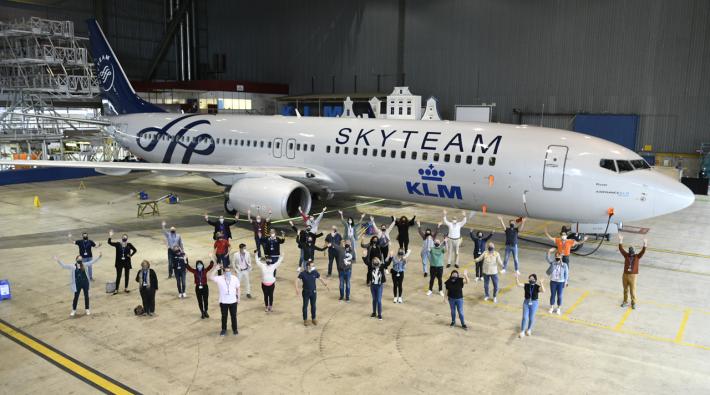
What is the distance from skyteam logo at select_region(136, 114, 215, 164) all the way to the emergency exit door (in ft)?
50.2

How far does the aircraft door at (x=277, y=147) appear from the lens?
888 inches

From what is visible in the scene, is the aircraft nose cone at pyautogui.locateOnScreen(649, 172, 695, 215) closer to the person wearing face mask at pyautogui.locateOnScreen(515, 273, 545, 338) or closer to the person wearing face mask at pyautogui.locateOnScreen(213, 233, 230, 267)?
the person wearing face mask at pyautogui.locateOnScreen(515, 273, 545, 338)

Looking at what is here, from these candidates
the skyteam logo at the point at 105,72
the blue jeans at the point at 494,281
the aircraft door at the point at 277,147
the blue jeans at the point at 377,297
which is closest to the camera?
the blue jeans at the point at 377,297

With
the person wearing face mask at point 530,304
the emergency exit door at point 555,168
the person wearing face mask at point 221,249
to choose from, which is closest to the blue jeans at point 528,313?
the person wearing face mask at point 530,304

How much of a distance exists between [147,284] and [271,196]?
802 cm

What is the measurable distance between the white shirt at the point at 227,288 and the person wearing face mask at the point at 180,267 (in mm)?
2408

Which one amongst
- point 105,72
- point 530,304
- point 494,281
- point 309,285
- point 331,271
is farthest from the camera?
point 105,72

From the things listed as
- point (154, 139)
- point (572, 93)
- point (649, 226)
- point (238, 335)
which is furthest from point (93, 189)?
point (572, 93)

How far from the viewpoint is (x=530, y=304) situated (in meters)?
10.6

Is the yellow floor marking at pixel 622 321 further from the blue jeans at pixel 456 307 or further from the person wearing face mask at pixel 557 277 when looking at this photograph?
the blue jeans at pixel 456 307

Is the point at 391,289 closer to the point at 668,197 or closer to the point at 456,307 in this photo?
the point at 456,307

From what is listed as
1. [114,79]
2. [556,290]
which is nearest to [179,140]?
[114,79]

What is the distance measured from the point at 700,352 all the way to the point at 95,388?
1103cm

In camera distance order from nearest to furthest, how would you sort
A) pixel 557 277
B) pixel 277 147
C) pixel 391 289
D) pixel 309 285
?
pixel 309 285 → pixel 557 277 → pixel 391 289 → pixel 277 147
